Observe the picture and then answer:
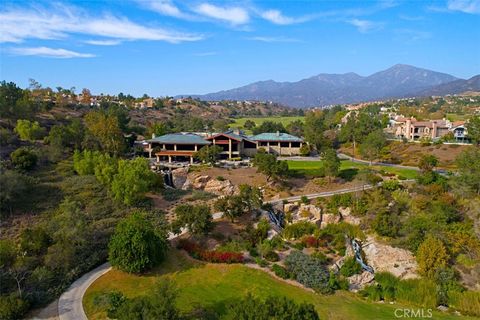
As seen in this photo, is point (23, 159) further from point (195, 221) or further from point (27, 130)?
point (195, 221)

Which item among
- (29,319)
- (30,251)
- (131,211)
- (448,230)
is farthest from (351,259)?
(30,251)

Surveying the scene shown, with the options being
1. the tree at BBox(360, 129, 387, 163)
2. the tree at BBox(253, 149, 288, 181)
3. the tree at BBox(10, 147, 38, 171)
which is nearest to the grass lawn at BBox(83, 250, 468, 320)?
the tree at BBox(253, 149, 288, 181)

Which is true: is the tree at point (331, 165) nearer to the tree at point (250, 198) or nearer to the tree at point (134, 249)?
the tree at point (250, 198)

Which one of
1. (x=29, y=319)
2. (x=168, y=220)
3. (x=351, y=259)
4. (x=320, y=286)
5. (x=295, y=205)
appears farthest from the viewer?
(x=295, y=205)

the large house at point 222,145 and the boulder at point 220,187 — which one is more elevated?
the large house at point 222,145

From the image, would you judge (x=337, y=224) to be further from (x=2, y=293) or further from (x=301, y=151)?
(x=2, y=293)

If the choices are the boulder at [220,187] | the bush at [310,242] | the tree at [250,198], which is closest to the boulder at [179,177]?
the boulder at [220,187]

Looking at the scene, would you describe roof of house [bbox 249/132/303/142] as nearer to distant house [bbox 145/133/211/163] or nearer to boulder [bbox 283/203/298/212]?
distant house [bbox 145/133/211/163]
